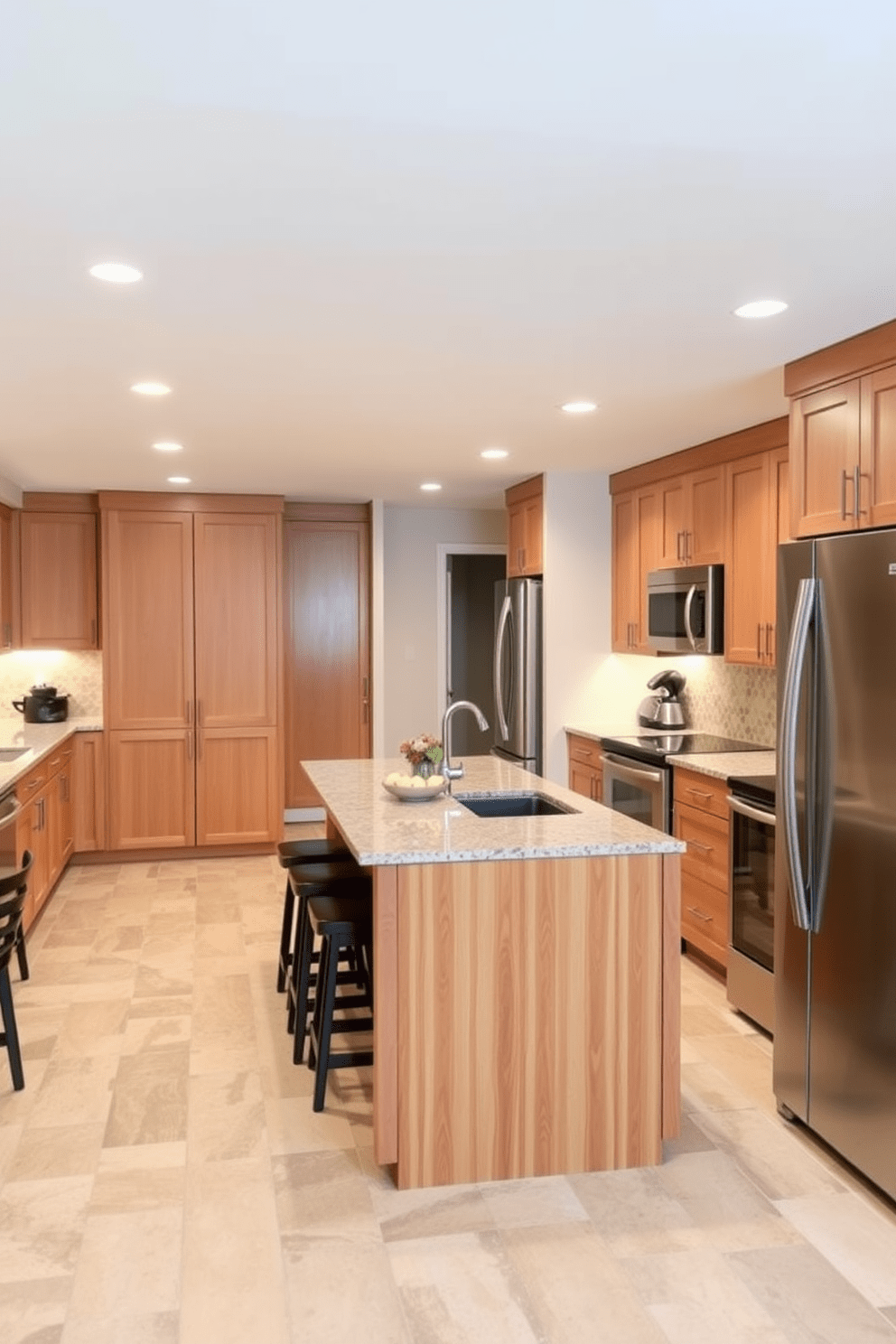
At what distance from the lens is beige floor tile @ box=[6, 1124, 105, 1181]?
2966mm

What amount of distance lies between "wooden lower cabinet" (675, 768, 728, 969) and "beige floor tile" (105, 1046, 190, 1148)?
2148 mm

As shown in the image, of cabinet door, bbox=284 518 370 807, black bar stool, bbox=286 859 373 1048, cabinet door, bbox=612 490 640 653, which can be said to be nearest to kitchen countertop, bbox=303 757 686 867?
black bar stool, bbox=286 859 373 1048

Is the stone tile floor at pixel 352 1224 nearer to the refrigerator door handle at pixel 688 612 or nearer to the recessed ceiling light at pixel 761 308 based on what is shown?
the refrigerator door handle at pixel 688 612

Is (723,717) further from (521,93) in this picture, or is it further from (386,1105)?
(521,93)

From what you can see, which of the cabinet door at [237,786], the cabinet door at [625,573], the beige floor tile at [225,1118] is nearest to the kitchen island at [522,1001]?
the beige floor tile at [225,1118]

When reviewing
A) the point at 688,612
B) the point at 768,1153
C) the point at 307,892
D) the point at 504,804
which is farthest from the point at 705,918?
the point at 307,892

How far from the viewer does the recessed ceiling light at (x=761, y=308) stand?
2.82 m

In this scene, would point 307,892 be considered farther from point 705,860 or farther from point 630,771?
point 630,771

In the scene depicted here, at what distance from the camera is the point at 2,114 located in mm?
1802

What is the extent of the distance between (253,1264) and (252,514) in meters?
5.00

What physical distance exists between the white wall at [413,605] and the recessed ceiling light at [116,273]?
5295mm

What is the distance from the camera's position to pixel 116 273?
8.51ft

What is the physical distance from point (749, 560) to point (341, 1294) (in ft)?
11.1

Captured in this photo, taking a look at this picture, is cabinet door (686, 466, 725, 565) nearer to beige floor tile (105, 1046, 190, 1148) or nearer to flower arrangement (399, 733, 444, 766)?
flower arrangement (399, 733, 444, 766)
